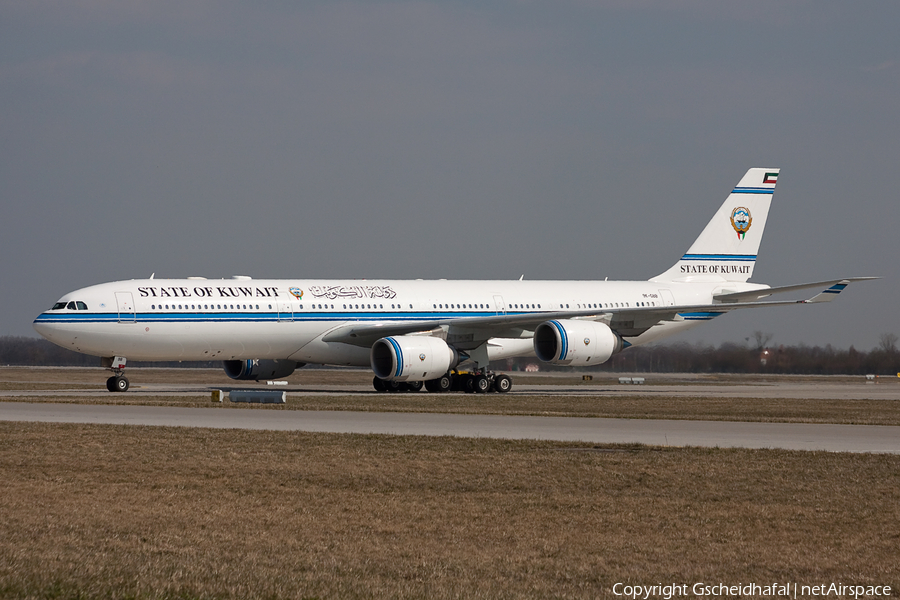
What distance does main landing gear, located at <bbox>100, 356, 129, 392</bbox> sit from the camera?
117 feet

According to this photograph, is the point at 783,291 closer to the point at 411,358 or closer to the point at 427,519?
the point at 411,358

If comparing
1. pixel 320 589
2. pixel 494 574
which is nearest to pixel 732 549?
pixel 494 574

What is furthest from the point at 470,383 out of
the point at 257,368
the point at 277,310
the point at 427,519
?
the point at 427,519

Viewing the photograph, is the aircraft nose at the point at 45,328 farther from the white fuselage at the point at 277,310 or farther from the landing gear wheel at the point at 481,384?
the landing gear wheel at the point at 481,384

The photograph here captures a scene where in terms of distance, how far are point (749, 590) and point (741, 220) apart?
40.6m

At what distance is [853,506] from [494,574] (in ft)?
16.9

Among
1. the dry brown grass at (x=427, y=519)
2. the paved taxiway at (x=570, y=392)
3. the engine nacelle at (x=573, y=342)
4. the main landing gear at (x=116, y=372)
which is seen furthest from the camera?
the paved taxiway at (x=570, y=392)

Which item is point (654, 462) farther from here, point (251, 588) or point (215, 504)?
point (251, 588)

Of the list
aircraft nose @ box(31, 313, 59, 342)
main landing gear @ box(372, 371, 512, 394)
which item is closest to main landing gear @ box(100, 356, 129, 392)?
aircraft nose @ box(31, 313, 59, 342)

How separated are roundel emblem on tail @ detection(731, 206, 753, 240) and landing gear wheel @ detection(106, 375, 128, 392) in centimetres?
2629

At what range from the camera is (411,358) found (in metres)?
35.1

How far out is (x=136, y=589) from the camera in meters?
7.64

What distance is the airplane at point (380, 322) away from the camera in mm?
34312

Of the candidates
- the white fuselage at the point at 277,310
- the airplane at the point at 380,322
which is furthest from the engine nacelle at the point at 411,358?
the white fuselage at the point at 277,310
